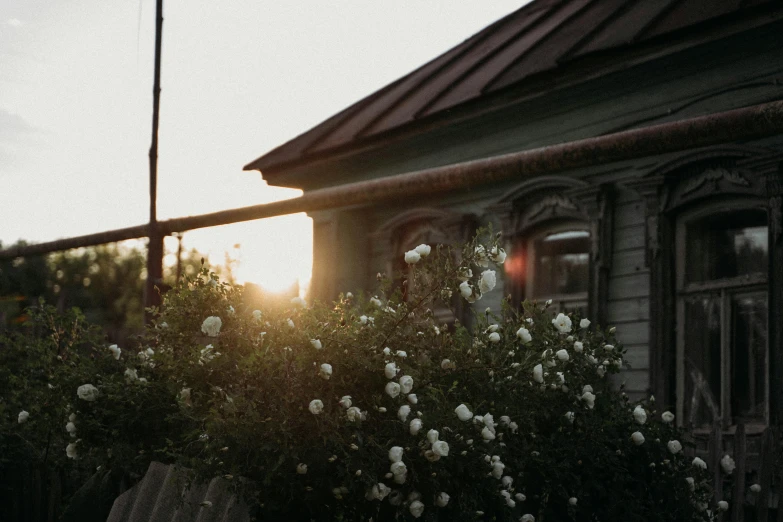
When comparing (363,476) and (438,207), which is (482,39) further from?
(363,476)

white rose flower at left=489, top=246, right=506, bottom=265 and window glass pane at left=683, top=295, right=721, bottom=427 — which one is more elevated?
white rose flower at left=489, top=246, right=506, bottom=265

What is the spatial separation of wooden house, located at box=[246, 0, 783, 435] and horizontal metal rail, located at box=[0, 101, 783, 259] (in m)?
4.20

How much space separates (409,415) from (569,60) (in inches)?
218

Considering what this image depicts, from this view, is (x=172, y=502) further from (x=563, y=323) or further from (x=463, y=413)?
(x=563, y=323)

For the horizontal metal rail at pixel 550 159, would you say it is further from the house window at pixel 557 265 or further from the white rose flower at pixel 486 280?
the house window at pixel 557 265

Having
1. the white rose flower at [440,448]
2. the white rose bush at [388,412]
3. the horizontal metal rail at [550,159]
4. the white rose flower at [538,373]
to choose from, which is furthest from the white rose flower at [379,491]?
the horizontal metal rail at [550,159]

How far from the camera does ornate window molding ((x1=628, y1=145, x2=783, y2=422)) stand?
22.8 ft

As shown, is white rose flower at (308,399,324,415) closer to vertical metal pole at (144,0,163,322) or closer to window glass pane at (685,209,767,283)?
vertical metal pole at (144,0,163,322)

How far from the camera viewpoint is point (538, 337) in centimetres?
347

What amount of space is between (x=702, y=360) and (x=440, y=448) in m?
5.36

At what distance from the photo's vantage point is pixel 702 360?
7320 mm

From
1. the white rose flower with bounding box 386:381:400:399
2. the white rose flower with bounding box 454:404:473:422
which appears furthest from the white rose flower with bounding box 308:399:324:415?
the white rose flower with bounding box 454:404:473:422

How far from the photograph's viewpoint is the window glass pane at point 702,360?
Answer: 283 inches

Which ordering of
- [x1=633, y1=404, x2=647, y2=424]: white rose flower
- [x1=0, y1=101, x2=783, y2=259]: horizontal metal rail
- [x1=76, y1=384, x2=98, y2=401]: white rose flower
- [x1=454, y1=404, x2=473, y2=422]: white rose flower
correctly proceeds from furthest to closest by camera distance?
[x1=633, y1=404, x2=647, y2=424]: white rose flower
[x1=76, y1=384, x2=98, y2=401]: white rose flower
[x1=454, y1=404, x2=473, y2=422]: white rose flower
[x1=0, y1=101, x2=783, y2=259]: horizontal metal rail
